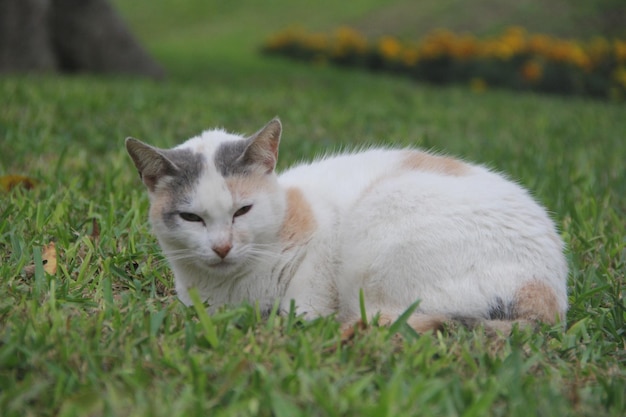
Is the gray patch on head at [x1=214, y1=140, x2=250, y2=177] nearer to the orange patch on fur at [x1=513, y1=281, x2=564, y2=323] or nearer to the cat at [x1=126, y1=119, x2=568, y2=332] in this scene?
→ the cat at [x1=126, y1=119, x2=568, y2=332]

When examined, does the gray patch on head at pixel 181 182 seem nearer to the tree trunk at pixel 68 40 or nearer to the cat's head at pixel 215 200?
the cat's head at pixel 215 200

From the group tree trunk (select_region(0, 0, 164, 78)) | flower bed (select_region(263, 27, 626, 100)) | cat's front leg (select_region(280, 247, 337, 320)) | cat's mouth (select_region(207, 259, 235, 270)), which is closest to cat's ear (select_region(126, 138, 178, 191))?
cat's mouth (select_region(207, 259, 235, 270))

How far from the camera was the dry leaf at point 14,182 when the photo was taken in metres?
4.29

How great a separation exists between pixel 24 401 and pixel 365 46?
13.1m

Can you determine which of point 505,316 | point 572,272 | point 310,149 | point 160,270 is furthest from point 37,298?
point 310,149

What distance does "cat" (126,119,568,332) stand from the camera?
9.24ft

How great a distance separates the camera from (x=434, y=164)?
3262mm

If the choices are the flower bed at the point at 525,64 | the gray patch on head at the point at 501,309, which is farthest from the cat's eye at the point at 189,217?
the flower bed at the point at 525,64

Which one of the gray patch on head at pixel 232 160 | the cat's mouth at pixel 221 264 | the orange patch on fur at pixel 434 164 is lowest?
the cat's mouth at pixel 221 264

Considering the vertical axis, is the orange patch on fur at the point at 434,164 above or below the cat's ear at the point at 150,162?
below

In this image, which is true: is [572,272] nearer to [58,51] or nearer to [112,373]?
[112,373]

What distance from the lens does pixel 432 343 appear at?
2.57m

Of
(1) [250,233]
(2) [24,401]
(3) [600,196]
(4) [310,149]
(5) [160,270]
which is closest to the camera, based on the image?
(2) [24,401]

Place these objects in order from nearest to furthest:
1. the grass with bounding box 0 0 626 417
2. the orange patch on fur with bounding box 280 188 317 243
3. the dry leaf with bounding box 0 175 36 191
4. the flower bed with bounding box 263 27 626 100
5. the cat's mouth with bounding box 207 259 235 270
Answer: the grass with bounding box 0 0 626 417 < the cat's mouth with bounding box 207 259 235 270 < the orange patch on fur with bounding box 280 188 317 243 < the dry leaf with bounding box 0 175 36 191 < the flower bed with bounding box 263 27 626 100
